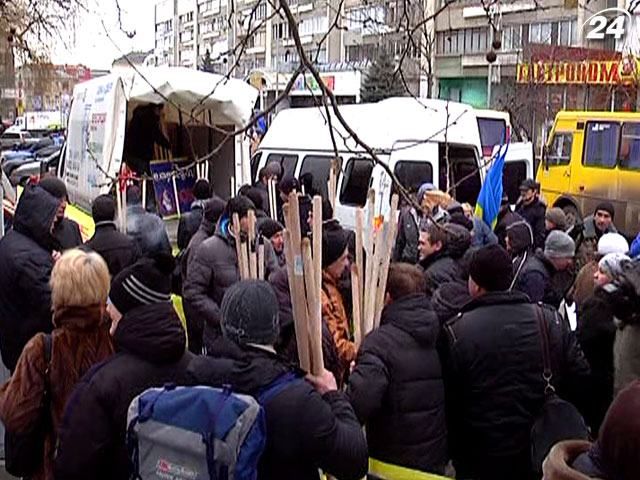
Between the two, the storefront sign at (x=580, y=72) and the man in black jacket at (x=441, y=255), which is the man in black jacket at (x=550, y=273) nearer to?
the man in black jacket at (x=441, y=255)

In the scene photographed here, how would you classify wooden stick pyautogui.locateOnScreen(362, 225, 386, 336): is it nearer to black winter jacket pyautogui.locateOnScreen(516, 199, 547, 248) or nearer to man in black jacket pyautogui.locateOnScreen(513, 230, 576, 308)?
man in black jacket pyautogui.locateOnScreen(513, 230, 576, 308)

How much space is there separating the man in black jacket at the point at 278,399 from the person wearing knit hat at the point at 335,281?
181 centimetres

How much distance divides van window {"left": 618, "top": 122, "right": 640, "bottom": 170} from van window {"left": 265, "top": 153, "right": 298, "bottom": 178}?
23.0 ft

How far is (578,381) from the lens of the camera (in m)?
4.34

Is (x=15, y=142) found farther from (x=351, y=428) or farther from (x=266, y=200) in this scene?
(x=351, y=428)

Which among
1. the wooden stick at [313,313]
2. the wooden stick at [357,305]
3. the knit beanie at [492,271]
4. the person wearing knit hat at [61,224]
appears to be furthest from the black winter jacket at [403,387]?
the person wearing knit hat at [61,224]

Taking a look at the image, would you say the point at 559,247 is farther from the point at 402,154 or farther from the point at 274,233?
the point at 402,154

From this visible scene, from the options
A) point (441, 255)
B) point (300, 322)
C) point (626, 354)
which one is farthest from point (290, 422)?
point (441, 255)

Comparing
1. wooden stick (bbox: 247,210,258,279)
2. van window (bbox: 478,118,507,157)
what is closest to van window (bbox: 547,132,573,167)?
van window (bbox: 478,118,507,157)

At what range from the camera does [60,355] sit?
3.67m

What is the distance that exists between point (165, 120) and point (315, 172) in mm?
2788

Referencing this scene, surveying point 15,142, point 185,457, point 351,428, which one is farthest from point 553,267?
point 15,142

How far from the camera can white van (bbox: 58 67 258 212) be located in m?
9.98

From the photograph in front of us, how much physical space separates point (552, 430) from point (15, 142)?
3904cm
